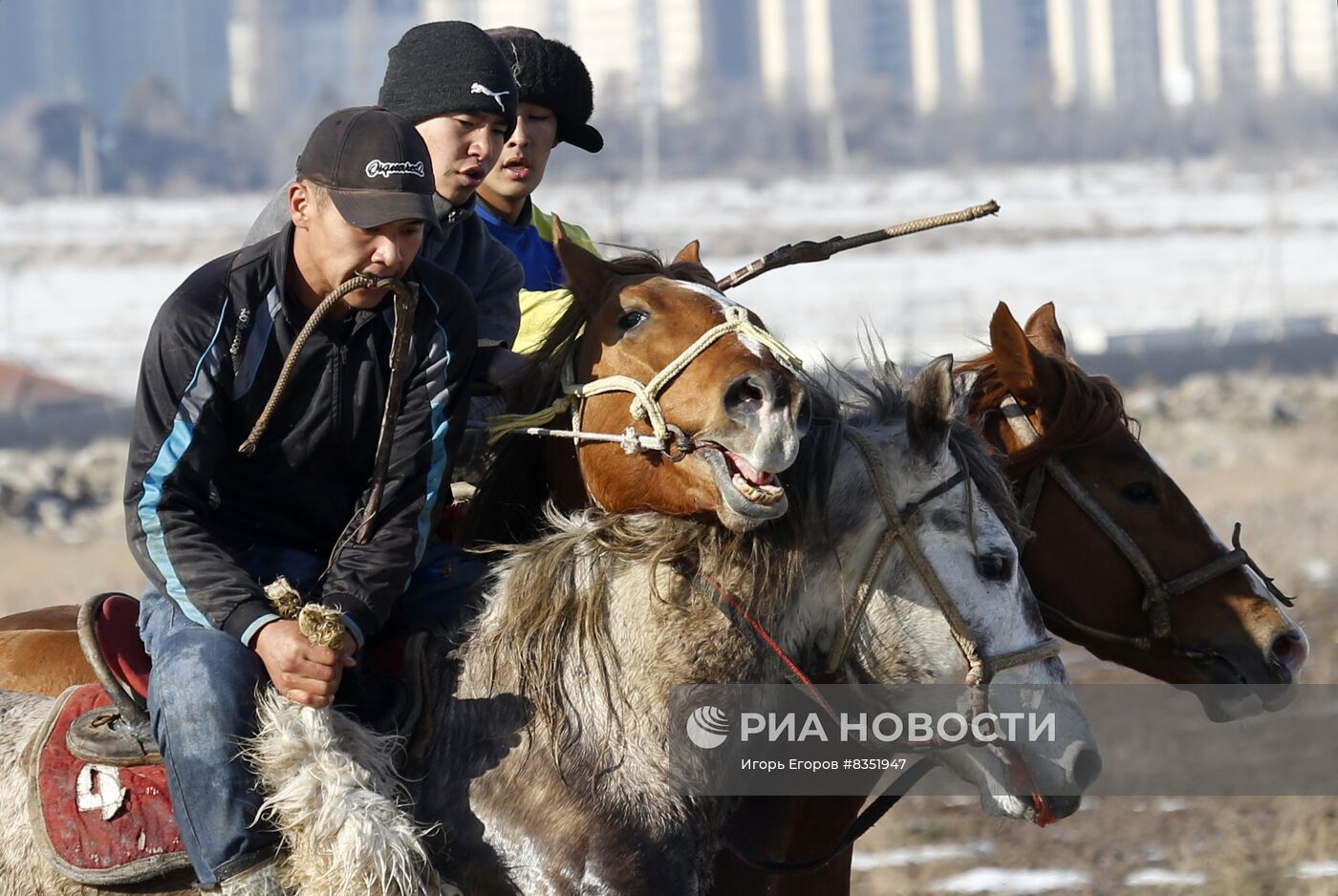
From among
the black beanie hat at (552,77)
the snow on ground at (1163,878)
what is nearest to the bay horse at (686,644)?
the black beanie hat at (552,77)

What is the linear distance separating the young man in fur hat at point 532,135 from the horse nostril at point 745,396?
4.40ft

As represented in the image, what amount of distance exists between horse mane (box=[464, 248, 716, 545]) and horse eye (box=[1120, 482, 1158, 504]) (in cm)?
149

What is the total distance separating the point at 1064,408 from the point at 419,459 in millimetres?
1940

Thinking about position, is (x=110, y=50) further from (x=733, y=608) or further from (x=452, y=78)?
(x=733, y=608)

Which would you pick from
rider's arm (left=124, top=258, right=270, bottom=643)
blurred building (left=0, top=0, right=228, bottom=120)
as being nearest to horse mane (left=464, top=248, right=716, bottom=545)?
rider's arm (left=124, top=258, right=270, bottom=643)

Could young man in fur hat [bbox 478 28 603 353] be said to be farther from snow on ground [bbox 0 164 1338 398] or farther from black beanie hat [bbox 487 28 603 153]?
snow on ground [bbox 0 164 1338 398]

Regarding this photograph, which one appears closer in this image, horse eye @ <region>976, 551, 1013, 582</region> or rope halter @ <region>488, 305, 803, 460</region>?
rope halter @ <region>488, 305, 803, 460</region>

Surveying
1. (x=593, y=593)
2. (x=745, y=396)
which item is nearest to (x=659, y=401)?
(x=745, y=396)

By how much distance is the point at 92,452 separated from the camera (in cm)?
2402

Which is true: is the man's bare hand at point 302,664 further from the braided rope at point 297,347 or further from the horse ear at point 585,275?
the horse ear at point 585,275

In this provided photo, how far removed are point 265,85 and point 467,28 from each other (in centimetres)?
10011

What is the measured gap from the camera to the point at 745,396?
11.3 ft

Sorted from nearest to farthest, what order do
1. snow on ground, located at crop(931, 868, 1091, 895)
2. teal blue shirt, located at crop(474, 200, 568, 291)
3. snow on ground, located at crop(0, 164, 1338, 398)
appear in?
teal blue shirt, located at crop(474, 200, 568, 291)
snow on ground, located at crop(931, 868, 1091, 895)
snow on ground, located at crop(0, 164, 1338, 398)

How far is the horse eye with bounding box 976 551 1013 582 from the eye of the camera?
3654 mm
